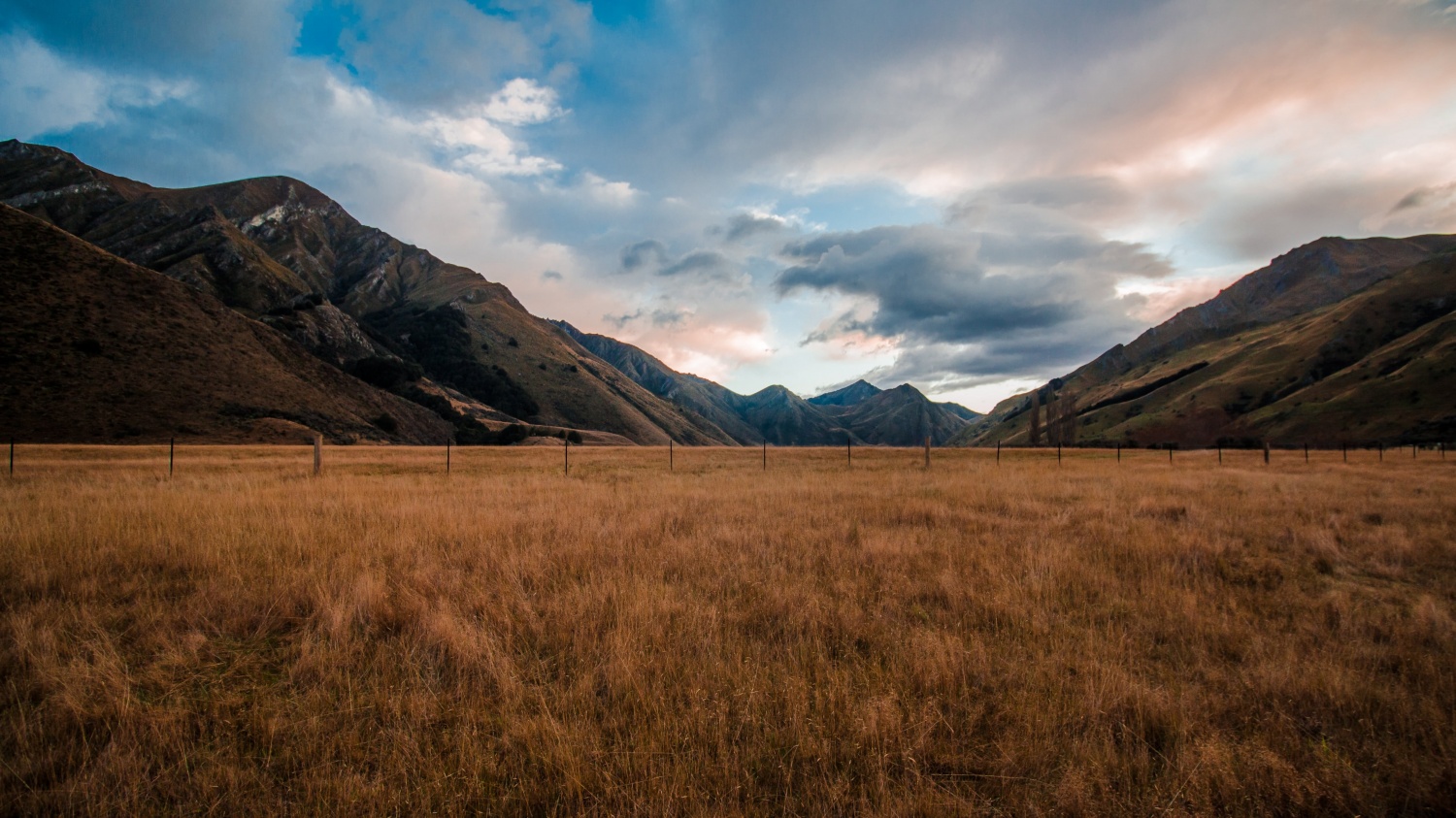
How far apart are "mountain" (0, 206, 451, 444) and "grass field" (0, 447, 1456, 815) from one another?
201ft

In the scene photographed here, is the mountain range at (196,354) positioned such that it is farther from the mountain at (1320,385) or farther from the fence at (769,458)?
the mountain at (1320,385)

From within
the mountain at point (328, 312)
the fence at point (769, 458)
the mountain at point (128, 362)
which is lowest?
the fence at point (769, 458)

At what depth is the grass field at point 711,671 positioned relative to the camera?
2.80 m

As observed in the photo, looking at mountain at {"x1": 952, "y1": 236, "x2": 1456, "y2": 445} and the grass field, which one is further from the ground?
mountain at {"x1": 952, "y1": 236, "x2": 1456, "y2": 445}

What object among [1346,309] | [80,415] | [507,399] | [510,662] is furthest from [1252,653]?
[1346,309]

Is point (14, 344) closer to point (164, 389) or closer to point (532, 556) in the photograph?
point (164, 389)

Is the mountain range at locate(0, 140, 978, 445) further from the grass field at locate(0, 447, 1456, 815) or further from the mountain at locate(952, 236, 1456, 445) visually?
A: the mountain at locate(952, 236, 1456, 445)

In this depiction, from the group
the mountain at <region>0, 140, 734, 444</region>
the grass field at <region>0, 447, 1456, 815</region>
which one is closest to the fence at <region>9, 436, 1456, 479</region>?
the grass field at <region>0, 447, 1456, 815</region>

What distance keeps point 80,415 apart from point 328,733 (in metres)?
74.4

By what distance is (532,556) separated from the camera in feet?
23.5

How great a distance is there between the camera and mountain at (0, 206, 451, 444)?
49625 mm

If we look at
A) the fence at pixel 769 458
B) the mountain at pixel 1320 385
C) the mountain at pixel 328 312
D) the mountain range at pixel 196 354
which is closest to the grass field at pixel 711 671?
the fence at pixel 769 458

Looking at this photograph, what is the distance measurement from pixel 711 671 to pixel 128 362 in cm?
8167

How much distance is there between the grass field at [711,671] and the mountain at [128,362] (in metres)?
61.4
